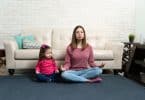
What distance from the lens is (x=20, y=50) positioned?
4375mm

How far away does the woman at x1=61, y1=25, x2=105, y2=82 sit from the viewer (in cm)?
379

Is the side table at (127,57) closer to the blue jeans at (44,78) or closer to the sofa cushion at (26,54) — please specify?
the blue jeans at (44,78)

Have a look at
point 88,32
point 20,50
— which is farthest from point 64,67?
point 88,32

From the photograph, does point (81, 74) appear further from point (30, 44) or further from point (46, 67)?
point (30, 44)

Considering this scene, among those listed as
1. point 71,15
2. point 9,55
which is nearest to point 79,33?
point 9,55

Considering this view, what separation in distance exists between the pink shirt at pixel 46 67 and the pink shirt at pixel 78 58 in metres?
0.20

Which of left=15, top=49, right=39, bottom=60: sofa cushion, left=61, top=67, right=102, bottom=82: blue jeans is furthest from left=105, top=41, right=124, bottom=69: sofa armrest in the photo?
left=15, top=49, right=39, bottom=60: sofa cushion

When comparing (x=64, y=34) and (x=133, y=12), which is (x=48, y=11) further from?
(x=133, y=12)

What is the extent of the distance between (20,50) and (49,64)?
673 millimetres

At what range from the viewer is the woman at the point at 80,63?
Answer: 379 cm

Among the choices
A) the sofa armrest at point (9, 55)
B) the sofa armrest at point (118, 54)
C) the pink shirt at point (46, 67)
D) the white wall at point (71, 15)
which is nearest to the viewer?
the pink shirt at point (46, 67)

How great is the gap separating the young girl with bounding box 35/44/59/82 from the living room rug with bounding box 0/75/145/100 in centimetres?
15

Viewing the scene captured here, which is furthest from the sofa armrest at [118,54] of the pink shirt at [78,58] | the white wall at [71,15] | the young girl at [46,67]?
the young girl at [46,67]

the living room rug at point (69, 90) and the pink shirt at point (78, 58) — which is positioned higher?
the pink shirt at point (78, 58)
